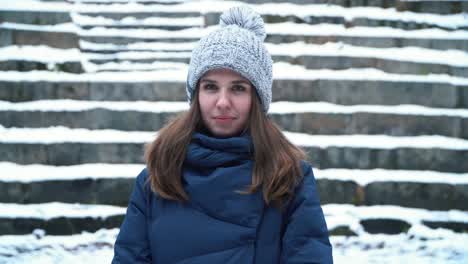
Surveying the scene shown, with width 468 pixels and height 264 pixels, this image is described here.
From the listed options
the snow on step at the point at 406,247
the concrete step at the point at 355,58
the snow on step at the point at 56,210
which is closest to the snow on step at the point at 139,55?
the concrete step at the point at 355,58

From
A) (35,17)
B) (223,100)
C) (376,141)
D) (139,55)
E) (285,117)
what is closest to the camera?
(223,100)

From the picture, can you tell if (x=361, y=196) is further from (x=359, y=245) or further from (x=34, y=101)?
(x=34, y=101)

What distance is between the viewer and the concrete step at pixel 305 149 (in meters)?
4.13

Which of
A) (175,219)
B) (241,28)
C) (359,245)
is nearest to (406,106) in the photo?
(359,245)

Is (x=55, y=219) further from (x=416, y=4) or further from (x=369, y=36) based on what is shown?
(x=416, y=4)

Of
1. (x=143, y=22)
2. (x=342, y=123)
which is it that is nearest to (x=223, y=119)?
(x=342, y=123)

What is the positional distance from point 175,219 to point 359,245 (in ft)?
8.43

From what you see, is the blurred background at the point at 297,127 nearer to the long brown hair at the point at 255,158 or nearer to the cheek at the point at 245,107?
the long brown hair at the point at 255,158

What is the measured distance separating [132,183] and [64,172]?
2.12 feet

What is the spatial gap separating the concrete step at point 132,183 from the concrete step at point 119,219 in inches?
3.1

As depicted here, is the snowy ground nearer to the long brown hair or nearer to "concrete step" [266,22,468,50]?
the long brown hair

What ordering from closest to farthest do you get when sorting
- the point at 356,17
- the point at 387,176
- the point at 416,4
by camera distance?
the point at 387,176 → the point at 356,17 → the point at 416,4

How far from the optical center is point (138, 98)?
4.66 meters

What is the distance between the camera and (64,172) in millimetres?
4027
